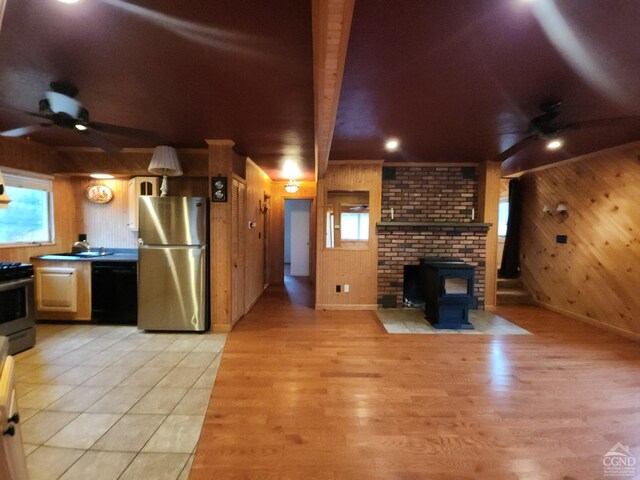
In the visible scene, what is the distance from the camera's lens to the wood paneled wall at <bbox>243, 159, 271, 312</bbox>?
438 cm

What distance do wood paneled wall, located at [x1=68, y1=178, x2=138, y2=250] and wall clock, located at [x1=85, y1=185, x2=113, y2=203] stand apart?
59 millimetres

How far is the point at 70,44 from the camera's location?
162 centimetres

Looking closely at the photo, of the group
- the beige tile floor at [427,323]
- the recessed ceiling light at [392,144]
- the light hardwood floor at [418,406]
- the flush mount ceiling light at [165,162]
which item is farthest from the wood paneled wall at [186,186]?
the beige tile floor at [427,323]

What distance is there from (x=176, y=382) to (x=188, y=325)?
3.73 feet

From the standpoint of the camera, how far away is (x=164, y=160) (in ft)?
11.1

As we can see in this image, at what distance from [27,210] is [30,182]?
36 cm

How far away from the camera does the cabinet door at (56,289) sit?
3543 millimetres

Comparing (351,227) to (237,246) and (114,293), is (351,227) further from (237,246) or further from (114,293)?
(114,293)

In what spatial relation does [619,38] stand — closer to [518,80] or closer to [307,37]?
[518,80]

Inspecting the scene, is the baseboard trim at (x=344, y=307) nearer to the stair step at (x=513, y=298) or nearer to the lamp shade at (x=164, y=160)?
the stair step at (x=513, y=298)

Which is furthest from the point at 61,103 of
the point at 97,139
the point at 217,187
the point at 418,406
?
the point at 418,406

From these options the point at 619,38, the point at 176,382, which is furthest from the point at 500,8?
the point at 176,382

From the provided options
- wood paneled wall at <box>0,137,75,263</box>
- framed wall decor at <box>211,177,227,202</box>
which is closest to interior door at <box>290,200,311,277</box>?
framed wall decor at <box>211,177,227,202</box>

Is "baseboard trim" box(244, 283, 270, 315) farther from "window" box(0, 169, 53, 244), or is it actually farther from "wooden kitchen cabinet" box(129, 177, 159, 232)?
"window" box(0, 169, 53, 244)
